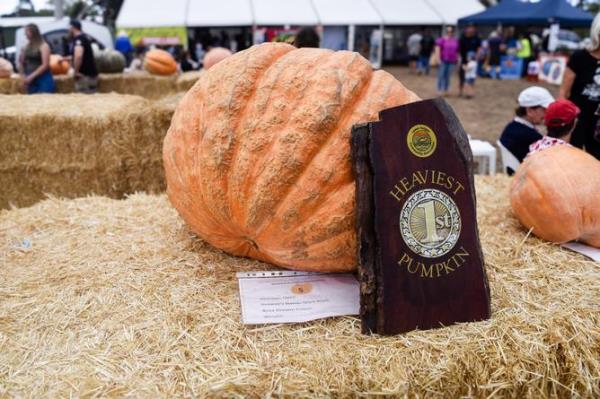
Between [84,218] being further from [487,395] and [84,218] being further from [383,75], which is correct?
[487,395]

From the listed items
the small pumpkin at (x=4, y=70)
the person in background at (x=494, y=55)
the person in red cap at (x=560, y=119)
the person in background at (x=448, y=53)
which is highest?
the person in red cap at (x=560, y=119)

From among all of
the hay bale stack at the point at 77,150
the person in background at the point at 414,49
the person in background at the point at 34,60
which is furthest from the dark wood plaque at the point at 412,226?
the person in background at the point at 414,49

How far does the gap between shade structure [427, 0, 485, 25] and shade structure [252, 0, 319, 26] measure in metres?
4.52

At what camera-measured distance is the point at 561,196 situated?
2.23 metres

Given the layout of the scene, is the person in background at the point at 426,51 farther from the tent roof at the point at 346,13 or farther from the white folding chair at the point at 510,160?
the white folding chair at the point at 510,160

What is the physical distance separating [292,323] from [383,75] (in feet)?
3.23

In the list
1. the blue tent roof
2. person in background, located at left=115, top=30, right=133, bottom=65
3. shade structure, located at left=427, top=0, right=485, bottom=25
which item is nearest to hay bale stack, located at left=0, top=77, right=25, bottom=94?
person in background, located at left=115, top=30, right=133, bottom=65

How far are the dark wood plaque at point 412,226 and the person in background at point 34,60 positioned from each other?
256 inches

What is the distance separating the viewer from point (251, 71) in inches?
73.0

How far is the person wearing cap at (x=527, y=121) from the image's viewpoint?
393 centimetres

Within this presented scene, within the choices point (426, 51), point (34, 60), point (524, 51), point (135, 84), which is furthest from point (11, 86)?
point (524, 51)

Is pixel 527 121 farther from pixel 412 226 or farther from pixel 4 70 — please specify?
pixel 4 70

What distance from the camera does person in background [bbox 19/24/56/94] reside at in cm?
669

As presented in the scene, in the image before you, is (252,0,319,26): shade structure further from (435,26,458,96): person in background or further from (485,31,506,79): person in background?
(485,31,506,79): person in background
